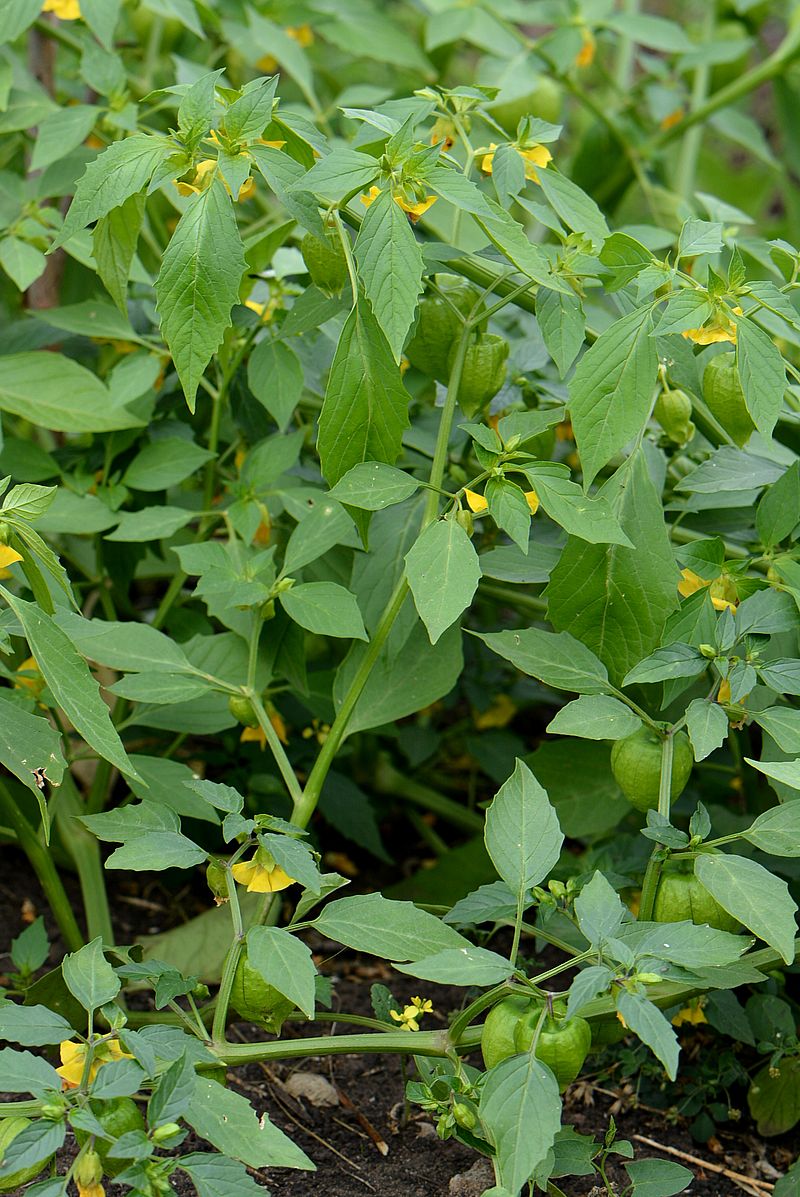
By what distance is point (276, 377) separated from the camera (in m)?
1.03

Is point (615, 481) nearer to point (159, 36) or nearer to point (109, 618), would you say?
point (109, 618)

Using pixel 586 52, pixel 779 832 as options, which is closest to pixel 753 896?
pixel 779 832

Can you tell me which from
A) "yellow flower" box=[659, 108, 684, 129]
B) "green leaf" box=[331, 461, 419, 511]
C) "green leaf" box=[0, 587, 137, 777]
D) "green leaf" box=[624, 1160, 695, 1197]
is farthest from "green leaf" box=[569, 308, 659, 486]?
"yellow flower" box=[659, 108, 684, 129]

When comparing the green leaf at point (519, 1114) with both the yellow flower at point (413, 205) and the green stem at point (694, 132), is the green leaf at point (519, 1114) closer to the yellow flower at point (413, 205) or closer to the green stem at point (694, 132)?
the yellow flower at point (413, 205)

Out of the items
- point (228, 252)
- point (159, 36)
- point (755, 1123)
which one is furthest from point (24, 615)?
point (159, 36)

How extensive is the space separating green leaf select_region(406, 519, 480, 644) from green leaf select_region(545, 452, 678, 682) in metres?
0.12

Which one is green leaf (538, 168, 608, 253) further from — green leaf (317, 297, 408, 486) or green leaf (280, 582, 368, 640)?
green leaf (280, 582, 368, 640)

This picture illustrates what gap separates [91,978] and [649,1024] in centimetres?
34

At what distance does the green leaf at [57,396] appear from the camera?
115 cm

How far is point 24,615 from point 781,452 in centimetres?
63

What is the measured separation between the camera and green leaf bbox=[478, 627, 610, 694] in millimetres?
881

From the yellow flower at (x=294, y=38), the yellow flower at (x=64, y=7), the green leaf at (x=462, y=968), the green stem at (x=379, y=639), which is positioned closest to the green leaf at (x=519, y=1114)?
the green leaf at (x=462, y=968)

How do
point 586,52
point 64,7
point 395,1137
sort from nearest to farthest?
point 395,1137
point 64,7
point 586,52

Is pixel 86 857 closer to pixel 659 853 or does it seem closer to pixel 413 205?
pixel 659 853
